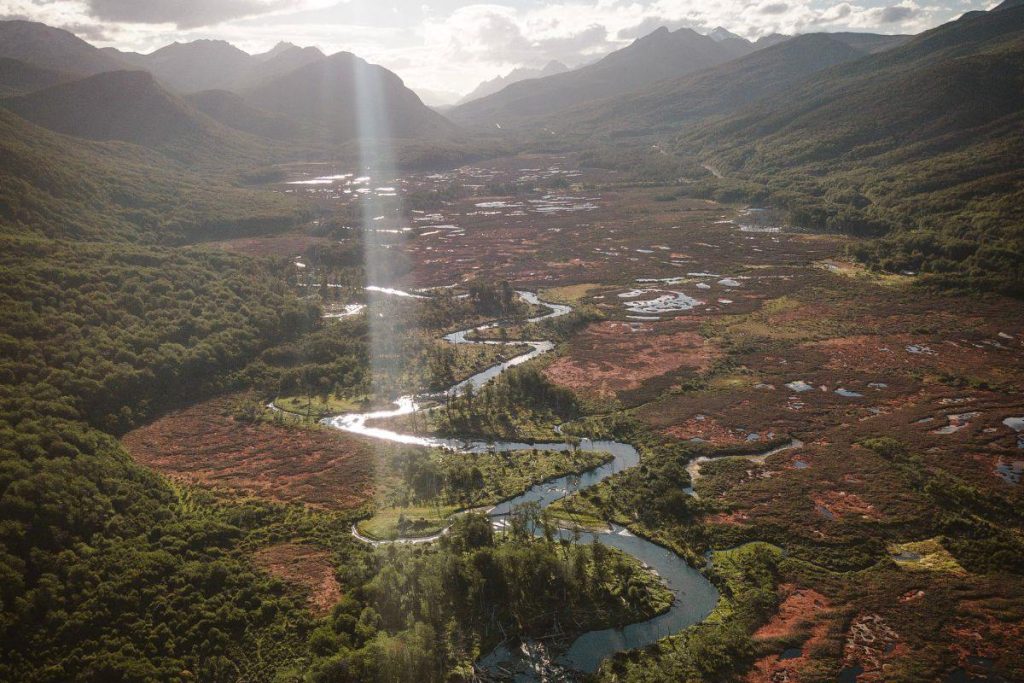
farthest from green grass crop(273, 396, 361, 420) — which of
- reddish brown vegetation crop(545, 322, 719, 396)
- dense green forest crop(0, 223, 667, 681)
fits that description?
reddish brown vegetation crop(545, 322, 719, 396)

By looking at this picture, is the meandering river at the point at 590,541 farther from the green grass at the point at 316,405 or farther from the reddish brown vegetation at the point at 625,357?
the reddish brown vegetation at the point at 625,357

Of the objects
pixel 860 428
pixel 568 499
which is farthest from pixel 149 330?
pixel 860 428

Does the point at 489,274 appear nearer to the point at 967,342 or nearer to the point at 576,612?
the point at 967,342

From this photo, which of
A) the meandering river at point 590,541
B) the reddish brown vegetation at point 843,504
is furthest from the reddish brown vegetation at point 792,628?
the reddish brown vegetation at point 843,504

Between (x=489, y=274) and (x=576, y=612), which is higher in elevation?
(x=489, y=274)

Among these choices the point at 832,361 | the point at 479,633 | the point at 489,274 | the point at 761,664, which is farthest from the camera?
the point at 489,274

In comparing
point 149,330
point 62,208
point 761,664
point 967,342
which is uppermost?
point 62,208

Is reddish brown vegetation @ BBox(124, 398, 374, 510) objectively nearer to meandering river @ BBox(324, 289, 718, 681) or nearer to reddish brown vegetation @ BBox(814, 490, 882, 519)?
meandering river @ BBox(324, 289, 718, 681)

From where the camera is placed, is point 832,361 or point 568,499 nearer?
point 568,499
